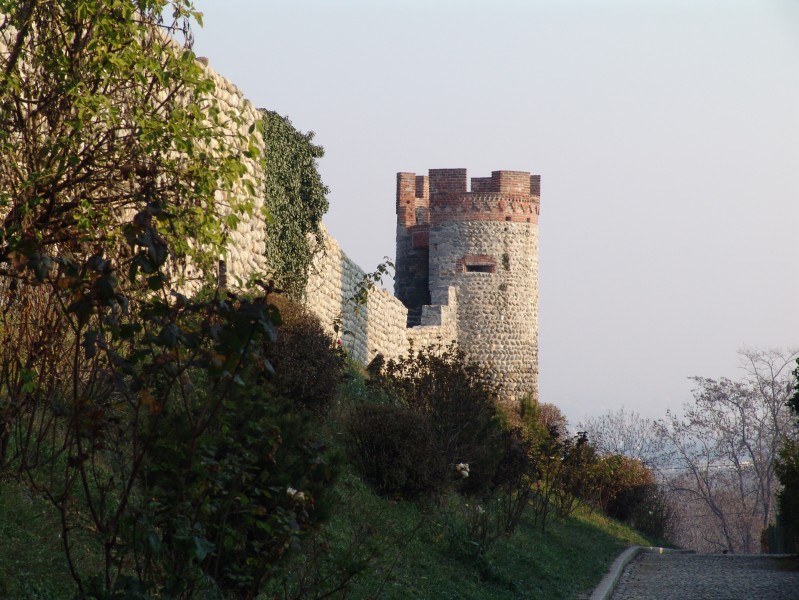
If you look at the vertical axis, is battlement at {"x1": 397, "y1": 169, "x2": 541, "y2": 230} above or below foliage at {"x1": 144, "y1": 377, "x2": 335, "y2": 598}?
above

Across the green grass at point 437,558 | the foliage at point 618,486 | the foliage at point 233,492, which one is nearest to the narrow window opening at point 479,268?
the foliage at point 618,486

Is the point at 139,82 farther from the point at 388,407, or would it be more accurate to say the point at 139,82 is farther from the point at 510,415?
the point at 510,415

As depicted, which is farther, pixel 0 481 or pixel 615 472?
pixel 615 472

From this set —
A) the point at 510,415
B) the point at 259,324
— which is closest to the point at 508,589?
the point at 259,324

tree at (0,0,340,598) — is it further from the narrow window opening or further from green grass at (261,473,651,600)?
the narrow window opening

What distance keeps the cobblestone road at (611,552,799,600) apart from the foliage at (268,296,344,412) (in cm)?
361

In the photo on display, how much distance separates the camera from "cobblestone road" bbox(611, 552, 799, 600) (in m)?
10.7

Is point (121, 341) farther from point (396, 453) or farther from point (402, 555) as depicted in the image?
point (396, 453)

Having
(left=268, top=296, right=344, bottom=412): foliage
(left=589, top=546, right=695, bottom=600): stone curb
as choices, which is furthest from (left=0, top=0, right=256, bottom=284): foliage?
(left=589, top=546, right=695, bottom=600): stone curb

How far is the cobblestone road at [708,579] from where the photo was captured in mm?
10727

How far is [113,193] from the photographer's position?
6.77m

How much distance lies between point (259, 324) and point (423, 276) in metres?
26.9

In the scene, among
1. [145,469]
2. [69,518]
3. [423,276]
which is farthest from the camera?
[423,276]

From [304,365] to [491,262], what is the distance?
59.1ft
